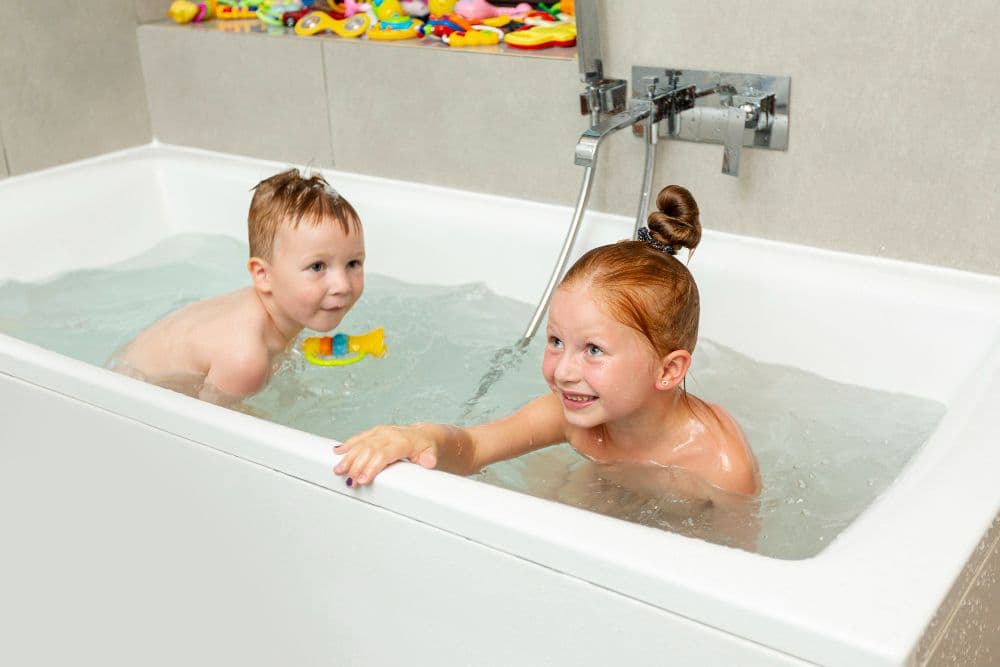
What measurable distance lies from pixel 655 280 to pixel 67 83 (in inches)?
61.0

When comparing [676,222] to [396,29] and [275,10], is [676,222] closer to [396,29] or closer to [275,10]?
[396,29]

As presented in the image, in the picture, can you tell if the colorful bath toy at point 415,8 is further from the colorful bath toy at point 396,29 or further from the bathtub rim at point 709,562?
the bathtub rim at point 709,562

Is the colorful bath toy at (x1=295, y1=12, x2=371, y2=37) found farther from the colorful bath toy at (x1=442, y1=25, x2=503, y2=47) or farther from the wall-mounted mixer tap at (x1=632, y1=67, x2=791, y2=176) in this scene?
the wall-mounted mixer tap at (x1=632, y1=67, x2=791, y2=176)

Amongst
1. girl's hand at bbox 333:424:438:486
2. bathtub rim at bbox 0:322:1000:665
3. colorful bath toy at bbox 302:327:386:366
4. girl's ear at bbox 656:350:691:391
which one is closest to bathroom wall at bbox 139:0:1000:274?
colorful bath toy at bbox 302:327:386:366

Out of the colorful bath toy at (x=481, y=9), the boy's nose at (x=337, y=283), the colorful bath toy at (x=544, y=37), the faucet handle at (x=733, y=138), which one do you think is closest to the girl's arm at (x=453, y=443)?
the boy's nose at (x=337, y=283)

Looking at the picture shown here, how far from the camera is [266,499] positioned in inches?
43.5

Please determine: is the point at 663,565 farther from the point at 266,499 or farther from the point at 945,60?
the point at 945,60

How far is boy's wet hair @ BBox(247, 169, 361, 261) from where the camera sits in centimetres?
155

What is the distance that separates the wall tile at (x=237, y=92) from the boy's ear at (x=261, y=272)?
594mm

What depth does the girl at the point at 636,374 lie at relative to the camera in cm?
117

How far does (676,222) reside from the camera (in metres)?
1.21

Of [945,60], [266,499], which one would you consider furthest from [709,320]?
[266,499]

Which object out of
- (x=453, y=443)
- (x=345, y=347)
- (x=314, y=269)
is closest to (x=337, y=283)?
(x=314, y=269)

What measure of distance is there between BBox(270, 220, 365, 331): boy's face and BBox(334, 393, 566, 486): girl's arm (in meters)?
0.39
